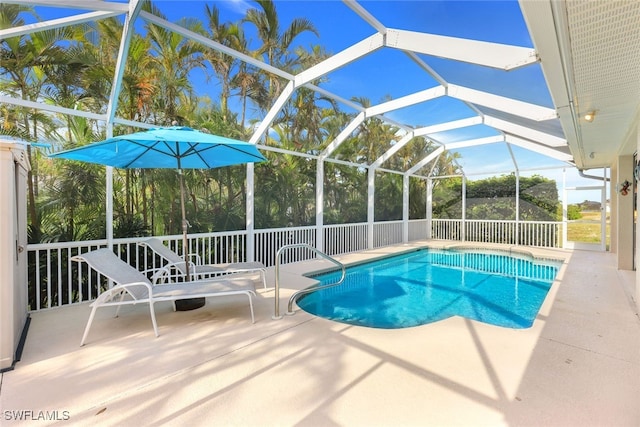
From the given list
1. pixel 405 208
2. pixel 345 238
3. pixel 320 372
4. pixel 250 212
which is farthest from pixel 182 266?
pixel 405 208

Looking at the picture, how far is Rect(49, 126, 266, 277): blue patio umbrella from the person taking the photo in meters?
3.40

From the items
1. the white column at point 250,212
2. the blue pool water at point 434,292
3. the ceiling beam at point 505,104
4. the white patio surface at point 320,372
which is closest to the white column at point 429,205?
the blue pool water at point 434,292

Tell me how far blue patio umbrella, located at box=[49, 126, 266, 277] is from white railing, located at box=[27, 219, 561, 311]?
1.48 meters

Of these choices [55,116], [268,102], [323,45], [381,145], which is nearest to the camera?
[55,116]

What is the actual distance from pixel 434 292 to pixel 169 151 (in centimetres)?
551

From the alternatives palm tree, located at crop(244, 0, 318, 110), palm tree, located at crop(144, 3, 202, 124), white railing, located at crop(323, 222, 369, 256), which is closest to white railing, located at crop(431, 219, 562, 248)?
white railing, located at crop(323, 222, 369, 256)

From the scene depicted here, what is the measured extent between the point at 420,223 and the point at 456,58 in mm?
10069

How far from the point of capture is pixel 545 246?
10.8m

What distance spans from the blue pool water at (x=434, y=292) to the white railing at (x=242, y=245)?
148 centimetres

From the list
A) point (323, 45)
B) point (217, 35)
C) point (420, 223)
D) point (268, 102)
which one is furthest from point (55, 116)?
point (420, 223)

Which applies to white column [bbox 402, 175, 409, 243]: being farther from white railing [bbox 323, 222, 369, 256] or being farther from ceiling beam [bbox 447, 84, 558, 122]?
ceiling beam [bbox 447, 84, 558, 122]

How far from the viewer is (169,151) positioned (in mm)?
A: 4281

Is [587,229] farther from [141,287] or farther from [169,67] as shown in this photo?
[169,67]

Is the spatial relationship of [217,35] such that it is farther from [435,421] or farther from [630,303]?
[630,303]
